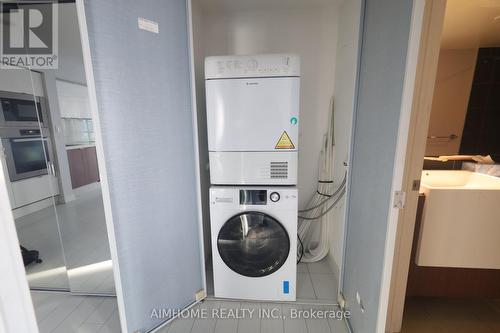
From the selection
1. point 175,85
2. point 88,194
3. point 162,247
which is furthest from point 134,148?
point 88,194

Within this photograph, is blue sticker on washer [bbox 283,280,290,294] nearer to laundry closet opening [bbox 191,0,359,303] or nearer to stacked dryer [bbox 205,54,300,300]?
stacked dryer [bbox 205,54,300,300]

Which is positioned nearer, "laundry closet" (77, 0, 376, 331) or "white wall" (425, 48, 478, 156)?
"laundry closet" (77, 0, 376, 331)

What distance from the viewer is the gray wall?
97 centimetres

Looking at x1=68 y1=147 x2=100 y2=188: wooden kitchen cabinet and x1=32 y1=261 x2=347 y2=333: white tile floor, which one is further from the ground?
x1=68 y1=147 x2=100 y2=188: wooden kitchen cabinet

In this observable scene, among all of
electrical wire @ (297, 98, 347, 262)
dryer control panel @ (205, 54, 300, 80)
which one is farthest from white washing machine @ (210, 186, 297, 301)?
dryer control panel @ (205, 54, 300, 80)

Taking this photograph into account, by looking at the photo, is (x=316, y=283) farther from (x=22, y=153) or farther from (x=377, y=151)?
(x=22, y=153)

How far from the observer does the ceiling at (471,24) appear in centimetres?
138

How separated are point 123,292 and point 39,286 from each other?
1288mm

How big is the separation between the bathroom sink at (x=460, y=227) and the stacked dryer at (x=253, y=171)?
86 cm

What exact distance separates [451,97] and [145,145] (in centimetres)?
233

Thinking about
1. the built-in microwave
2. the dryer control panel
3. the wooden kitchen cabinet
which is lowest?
the wooden kitchen cabinet

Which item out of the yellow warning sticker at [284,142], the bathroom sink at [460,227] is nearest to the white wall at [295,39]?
the yellow warning sticker at [284,142]

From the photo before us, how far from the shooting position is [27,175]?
2316 millimetres

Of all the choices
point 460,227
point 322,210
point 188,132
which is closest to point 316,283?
point 322,210
